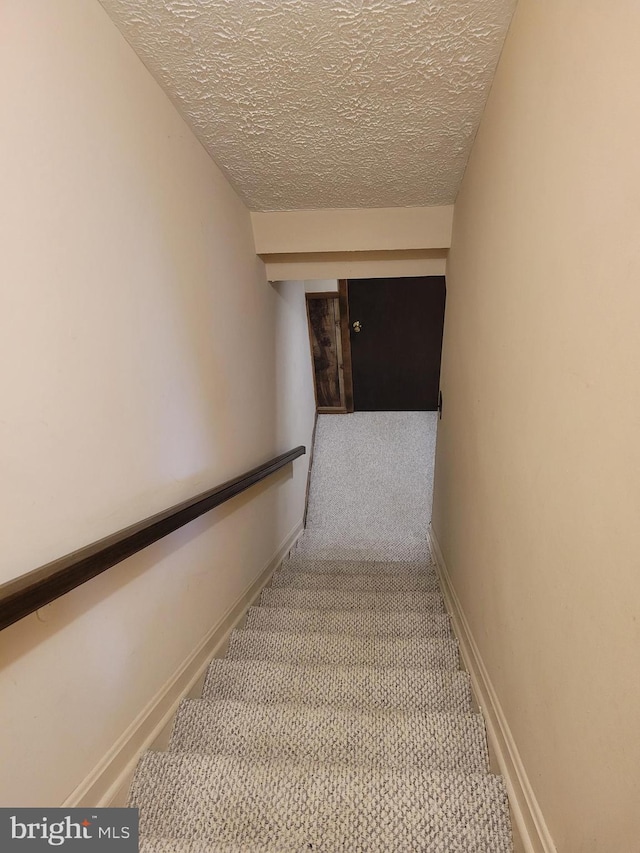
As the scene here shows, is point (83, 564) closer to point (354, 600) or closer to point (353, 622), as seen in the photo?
point (353, 622)

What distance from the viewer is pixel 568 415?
30.5 inches

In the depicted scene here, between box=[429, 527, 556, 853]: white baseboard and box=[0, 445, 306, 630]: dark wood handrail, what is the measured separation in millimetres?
985

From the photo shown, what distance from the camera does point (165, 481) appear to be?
1.36 m

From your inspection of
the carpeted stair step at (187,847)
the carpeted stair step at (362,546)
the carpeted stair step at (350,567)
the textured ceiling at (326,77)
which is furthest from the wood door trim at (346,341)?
the carpeted stair step at (187,847)

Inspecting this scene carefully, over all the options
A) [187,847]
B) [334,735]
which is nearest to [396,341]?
[334,735]

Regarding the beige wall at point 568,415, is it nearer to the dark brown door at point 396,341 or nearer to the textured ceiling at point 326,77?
the textured ceiling at point 326,77

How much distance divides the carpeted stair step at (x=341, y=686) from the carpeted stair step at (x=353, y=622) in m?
0.28

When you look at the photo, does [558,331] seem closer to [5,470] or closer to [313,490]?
[5,470]

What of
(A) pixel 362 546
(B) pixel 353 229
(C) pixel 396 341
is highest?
(B) pixel 353 229

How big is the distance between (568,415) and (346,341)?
3.74 m

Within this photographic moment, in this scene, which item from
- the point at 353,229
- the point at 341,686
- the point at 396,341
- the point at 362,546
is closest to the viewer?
the point at 341,686

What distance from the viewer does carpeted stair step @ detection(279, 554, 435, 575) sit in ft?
9.27

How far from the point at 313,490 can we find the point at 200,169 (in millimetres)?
3260

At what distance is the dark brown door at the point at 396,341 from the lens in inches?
156
